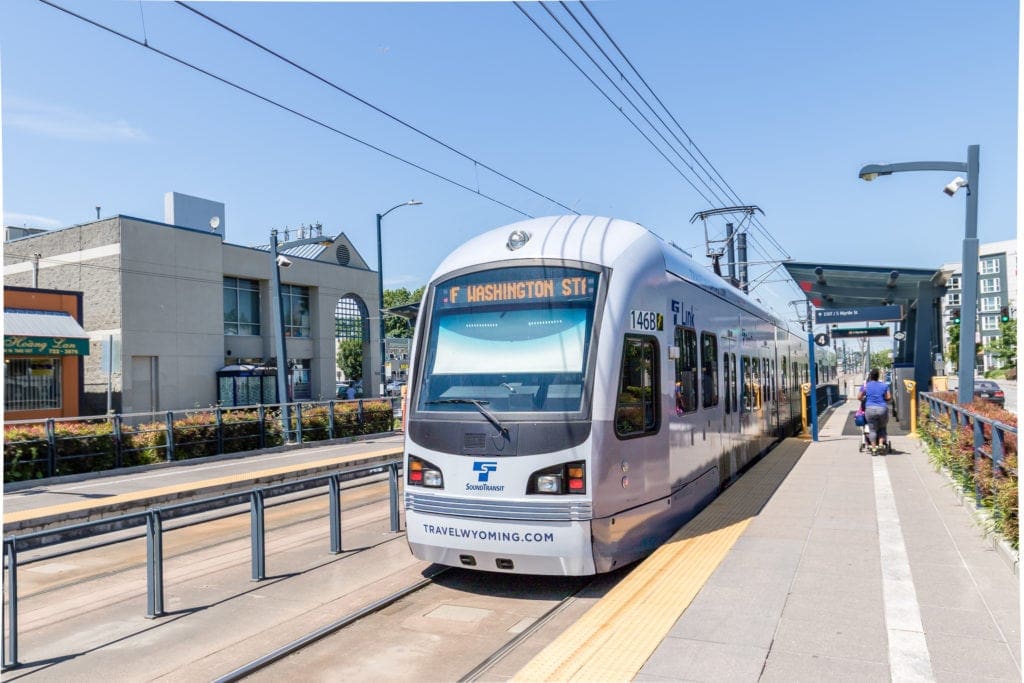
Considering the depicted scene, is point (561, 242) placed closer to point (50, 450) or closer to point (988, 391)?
point (50, 450)

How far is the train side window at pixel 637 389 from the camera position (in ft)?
21.9

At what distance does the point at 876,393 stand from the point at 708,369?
252 inches

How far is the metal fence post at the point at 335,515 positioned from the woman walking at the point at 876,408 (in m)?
10.2

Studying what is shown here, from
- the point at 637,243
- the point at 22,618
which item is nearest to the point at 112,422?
the point at 22,618

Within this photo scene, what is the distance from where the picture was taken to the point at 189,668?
5223 mm

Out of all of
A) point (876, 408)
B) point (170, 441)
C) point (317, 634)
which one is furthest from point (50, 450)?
point (876, 408)

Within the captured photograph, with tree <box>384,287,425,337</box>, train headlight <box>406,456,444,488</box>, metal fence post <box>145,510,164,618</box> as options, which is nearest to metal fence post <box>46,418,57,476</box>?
metal fence post <box>145,510,164,618</box>

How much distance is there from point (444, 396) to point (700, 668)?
3.27 metres

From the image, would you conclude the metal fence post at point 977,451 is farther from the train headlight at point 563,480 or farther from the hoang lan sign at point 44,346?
the hoang lan sign at point 44,346

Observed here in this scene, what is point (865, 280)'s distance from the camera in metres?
22.6

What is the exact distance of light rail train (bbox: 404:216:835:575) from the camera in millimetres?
6277

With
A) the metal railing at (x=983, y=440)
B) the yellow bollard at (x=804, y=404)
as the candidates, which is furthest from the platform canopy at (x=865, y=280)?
the metal railing at (x=983, y=440)

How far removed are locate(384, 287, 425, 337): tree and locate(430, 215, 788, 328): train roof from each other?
246 feet

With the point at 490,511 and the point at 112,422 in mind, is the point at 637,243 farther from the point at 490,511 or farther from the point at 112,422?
the point at 112,422
